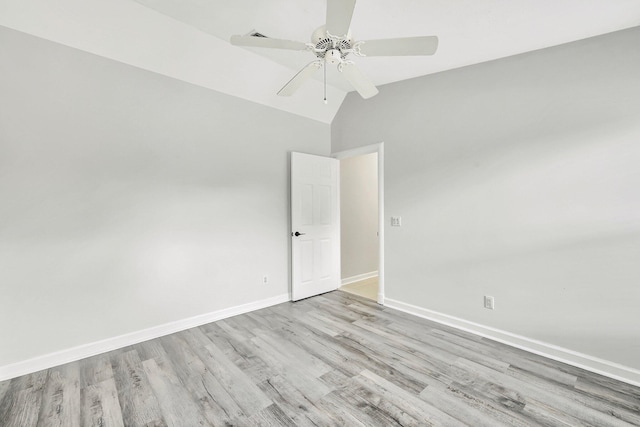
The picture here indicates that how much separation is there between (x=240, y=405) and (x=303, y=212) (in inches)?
94.9

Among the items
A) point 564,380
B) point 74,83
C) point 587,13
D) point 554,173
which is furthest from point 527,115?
point 74,83

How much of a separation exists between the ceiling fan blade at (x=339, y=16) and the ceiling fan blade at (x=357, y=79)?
0.28 metres

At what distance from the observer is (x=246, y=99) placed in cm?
336

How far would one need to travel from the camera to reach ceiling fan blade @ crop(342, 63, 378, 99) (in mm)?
1858

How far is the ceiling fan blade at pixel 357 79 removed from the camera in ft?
6.10

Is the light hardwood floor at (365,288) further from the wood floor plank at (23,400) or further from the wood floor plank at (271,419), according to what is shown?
the wood floor plank at (23,400)

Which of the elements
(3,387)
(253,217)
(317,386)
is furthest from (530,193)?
(3,387)

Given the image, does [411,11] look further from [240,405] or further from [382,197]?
[240,405]

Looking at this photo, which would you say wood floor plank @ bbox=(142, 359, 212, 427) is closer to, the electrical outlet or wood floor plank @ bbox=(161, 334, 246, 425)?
wood floor plank @ bbox=(161, 334, 246, 425)

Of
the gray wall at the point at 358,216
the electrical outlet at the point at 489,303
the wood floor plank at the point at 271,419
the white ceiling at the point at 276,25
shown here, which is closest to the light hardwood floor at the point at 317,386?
the wood floor plank at the point at 271,419

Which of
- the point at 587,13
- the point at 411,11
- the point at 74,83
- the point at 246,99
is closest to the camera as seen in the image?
the point at 587,13

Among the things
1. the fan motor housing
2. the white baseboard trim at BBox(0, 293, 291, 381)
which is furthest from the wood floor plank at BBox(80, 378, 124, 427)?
the fan motor housing

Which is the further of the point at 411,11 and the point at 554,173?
the point at 554,173

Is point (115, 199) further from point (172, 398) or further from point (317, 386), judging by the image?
point (317, 386)
